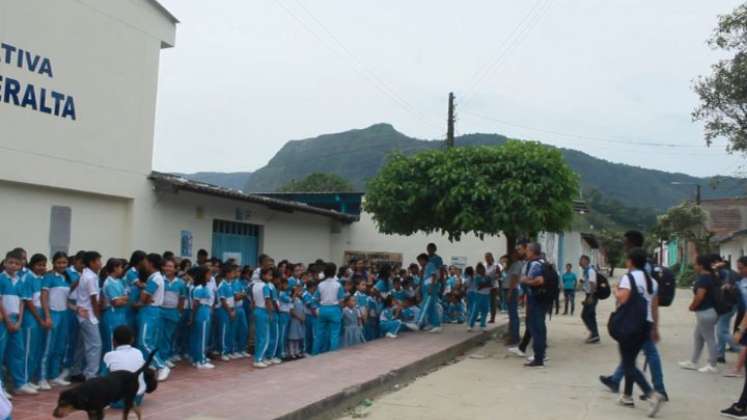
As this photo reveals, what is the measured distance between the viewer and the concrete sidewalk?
6949 millimetres

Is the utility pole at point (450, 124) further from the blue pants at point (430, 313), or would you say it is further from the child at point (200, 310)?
the child at point (200, 310)

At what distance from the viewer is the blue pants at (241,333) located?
1115cm

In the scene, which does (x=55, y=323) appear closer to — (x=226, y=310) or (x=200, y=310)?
(x=200, y=310)

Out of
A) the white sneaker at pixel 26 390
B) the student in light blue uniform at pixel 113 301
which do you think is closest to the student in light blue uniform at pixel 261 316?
the student in light blue uniform at pixel 113 301

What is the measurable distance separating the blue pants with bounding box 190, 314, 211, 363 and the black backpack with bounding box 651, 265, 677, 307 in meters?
6.03

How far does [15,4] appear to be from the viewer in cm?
1110

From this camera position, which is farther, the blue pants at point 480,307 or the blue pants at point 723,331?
the blue pants at point 480,307

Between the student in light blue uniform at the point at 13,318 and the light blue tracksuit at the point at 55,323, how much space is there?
387 mm

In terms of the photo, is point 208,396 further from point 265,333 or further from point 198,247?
point 198,247

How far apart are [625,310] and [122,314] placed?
574 centimetres

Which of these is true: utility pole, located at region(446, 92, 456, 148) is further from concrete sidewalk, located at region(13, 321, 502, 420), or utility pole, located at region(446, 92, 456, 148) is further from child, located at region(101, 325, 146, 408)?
child, located at region(101, 325, 146, 408)

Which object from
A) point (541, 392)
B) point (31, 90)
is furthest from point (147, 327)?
point (31, 90)

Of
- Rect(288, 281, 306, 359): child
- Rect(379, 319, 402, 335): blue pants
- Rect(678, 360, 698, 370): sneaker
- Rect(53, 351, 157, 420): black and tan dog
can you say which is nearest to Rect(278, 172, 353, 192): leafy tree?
Rect(379, 319, 402, 335): blue pants

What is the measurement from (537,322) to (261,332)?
13.3ft
